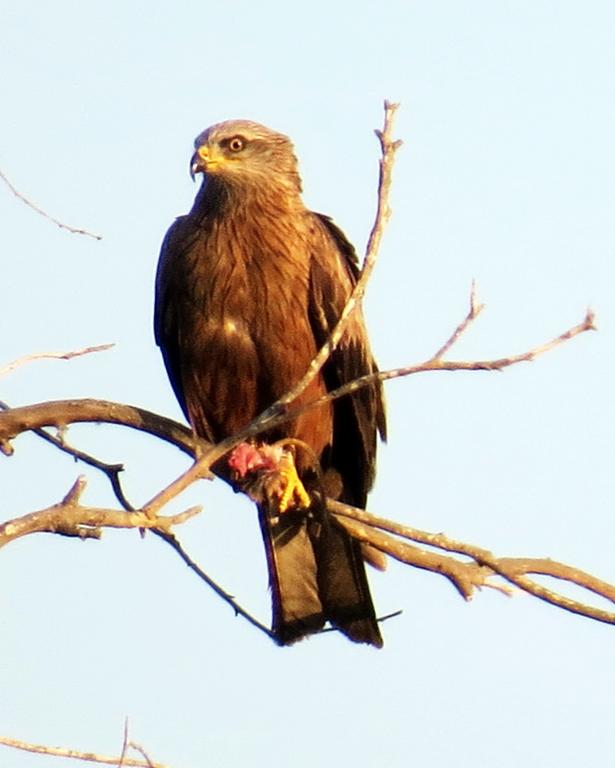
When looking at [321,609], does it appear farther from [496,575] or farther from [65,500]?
[65,500]

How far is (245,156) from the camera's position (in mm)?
6750

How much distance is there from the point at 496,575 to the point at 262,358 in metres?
1.80

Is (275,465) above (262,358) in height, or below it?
below

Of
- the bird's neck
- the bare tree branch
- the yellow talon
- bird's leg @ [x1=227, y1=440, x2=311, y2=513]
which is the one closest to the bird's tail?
the yellow talon

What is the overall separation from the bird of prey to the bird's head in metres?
0.01

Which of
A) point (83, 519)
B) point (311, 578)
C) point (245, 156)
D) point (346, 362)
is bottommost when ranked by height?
point (83, 519)

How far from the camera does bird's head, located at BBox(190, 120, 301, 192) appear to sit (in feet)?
21.7

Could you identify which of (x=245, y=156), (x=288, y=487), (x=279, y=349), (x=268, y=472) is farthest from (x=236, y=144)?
(x=268, y=472)

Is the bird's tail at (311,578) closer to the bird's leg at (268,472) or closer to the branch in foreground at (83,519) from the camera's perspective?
the bird's leg at (268,472)

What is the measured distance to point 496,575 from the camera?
4633mm

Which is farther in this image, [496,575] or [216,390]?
[216,390]

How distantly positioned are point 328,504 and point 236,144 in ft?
7.66

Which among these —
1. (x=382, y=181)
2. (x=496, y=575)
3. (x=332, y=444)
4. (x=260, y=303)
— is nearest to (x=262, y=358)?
(x=260, y=303)

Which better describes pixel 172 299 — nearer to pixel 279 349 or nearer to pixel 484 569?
pixel 279 349
